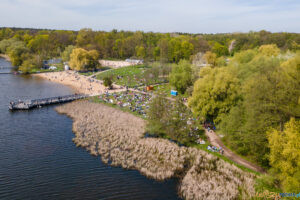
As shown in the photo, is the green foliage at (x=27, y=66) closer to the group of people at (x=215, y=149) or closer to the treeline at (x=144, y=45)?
the treeline at (x=144, y=45)

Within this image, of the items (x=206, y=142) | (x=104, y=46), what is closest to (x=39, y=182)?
(x=206, y=142)

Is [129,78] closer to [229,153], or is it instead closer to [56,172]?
[229,153]

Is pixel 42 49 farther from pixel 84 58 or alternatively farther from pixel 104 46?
pixel 84 58

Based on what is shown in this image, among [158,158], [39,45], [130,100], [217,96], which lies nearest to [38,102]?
[130,100]

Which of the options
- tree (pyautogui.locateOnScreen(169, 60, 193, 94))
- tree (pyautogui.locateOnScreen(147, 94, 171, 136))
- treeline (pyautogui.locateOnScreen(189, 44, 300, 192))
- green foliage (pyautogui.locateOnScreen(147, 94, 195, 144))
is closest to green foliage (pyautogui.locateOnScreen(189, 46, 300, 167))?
treeline (pyautogui.locateOnScreen(189, 44, 300, 192))

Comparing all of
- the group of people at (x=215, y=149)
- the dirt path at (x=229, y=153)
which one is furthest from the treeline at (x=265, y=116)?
the group of people at (x=215, y=149)

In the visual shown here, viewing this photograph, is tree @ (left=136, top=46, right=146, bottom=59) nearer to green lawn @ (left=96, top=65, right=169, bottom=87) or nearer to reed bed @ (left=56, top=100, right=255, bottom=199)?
green lawn @ (left=96, top=65, right=169, bottom=87)
